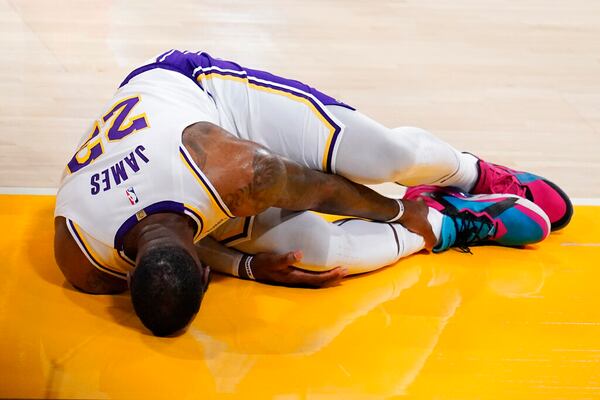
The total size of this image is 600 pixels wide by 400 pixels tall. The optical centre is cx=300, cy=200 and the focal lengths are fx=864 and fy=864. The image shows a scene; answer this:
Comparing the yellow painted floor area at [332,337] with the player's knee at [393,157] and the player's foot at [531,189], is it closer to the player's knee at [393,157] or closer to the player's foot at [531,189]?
the player's foot at [531,189]

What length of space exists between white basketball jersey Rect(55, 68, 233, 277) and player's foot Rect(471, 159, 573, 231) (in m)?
1.06

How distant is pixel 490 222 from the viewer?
2713 millimetres

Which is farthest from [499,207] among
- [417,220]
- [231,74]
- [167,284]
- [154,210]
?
[167,284]

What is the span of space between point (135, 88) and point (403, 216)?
87 centimetres

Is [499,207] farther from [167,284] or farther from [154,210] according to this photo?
[167,284]

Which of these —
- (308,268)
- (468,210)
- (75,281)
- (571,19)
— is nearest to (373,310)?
(308,268)

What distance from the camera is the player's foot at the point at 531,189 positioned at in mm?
2812

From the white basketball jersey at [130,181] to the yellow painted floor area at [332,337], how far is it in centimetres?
23

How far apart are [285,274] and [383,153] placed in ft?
1.43

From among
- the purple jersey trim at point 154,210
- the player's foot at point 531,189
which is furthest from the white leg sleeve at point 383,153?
the purple jersey trim at point 154,210

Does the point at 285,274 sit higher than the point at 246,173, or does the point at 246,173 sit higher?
the point at 246,173

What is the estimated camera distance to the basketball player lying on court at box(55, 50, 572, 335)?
2061mm

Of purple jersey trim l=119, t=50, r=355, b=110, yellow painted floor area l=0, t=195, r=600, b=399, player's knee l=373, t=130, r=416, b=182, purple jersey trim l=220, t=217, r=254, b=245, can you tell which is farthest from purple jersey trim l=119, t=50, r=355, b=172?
yellow painted floor area l=0, t=195, r=600, b=399

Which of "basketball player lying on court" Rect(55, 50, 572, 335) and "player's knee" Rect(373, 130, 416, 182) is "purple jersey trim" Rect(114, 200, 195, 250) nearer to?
"basketball player lying on court" Rect(55, 50, 572, 335)
